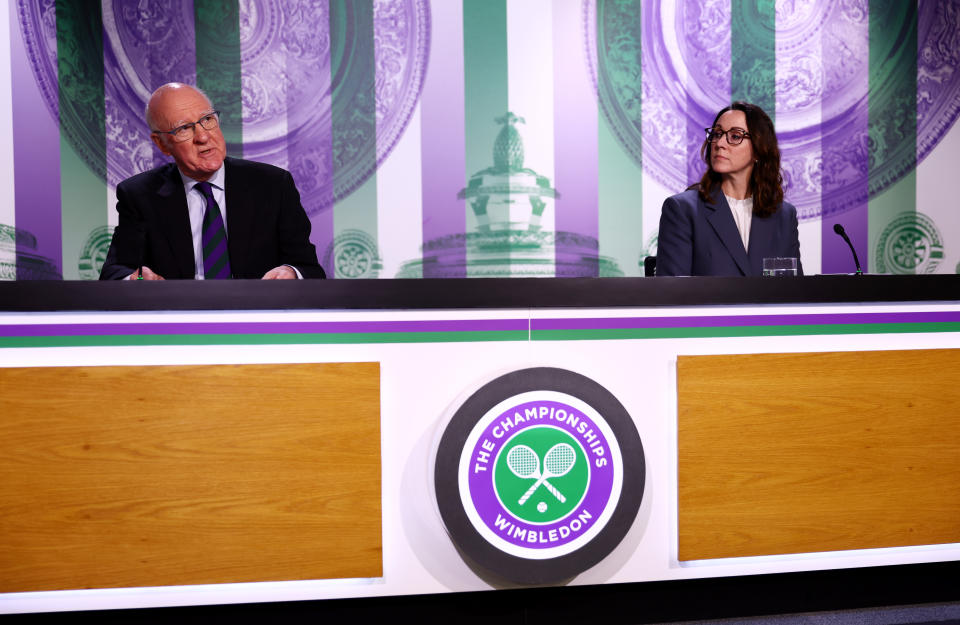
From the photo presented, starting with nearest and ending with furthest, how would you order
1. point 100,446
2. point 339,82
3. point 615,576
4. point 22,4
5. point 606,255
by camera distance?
point 100,446 → point 615,576 → point 22,4 → point 339,82 → point 606,255

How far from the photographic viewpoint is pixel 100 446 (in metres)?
1.31

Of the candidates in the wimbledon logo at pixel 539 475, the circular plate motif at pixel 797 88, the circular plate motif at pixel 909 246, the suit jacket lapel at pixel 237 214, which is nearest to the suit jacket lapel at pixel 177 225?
the suit jacket lapel at pixel 237 214

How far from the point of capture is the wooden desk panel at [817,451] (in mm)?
1442

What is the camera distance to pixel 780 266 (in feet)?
5.99

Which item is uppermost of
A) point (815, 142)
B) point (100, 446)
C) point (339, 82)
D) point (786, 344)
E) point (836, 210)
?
point (339, 82)

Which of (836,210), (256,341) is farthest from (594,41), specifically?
(256,341)

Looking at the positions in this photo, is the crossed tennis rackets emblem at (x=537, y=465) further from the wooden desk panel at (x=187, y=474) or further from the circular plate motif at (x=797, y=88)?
the circular plate motif at (x=797, y=88)

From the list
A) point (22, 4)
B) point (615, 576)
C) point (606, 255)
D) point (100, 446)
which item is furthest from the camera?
point (606, 255)

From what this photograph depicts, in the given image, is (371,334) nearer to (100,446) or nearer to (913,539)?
(100,446)

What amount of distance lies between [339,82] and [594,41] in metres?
1.33

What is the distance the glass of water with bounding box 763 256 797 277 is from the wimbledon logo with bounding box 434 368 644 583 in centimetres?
77

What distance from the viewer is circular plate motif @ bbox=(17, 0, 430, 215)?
3.02 metres

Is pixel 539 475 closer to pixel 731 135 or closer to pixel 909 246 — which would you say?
pixel 731 135

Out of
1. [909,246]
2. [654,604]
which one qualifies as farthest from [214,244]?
[909,246]
